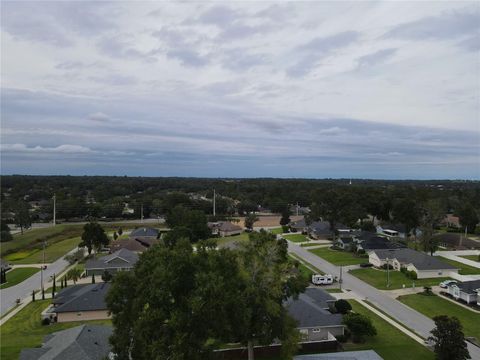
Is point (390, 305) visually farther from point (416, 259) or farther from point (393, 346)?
point (416, 259)

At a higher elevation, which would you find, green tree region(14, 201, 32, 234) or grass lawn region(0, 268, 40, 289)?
green tree region(14, 201, 32, 234)

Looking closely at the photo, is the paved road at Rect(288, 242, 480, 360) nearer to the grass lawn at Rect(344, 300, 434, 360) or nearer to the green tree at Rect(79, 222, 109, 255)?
the grass lawn at Rect(344, 300, 434, 360)

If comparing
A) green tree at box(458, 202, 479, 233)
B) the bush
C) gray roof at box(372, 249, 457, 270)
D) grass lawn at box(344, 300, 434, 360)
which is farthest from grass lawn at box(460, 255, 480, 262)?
the bush

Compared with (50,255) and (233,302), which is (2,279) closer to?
(50,255)

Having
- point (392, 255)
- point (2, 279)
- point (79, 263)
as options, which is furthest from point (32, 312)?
point (392, 255)

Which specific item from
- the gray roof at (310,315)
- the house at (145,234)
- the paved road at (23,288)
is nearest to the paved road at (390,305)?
the gray roof at (310,315)

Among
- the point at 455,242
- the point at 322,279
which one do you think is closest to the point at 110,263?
the point at 322,279
